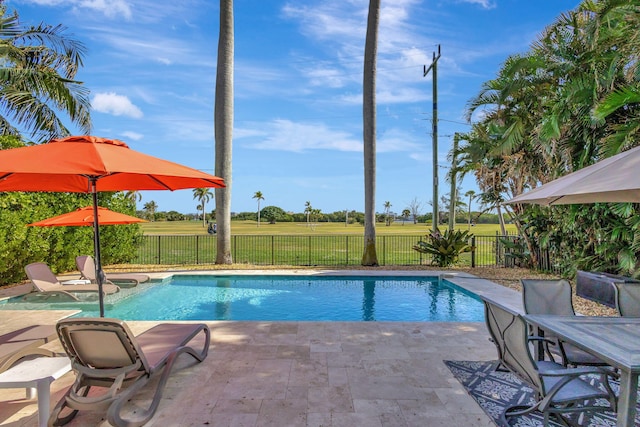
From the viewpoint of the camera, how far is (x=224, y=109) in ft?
38.8

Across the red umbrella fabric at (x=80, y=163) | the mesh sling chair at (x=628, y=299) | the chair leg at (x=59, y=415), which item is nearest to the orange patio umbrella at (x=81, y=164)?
the red umbrella fabric at (x=80, y=163)

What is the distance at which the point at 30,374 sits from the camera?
2.73 meters

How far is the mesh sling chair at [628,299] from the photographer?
12.4ft

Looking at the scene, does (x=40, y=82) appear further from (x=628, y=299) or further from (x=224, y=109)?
(x=628, y=299)

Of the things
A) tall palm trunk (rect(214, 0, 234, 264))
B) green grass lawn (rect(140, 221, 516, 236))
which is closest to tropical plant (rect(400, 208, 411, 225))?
A: green grass lawn (rect(140, 221, 516, 236))

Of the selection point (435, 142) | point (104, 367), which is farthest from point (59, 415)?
point (435, 142)

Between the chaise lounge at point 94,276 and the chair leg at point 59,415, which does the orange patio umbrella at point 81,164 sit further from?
the chaise lounge at point 94,276

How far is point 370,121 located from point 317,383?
9.91 metres

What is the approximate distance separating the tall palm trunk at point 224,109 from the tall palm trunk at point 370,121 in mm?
4656

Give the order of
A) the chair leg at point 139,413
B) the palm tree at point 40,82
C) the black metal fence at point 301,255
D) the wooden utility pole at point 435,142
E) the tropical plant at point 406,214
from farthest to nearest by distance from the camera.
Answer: the tropical plant at point 406,214, the wooden utility pole at point 435,142, the black metal fence at point 301,255, the palm tree at point 40,82, the chair leg at point 139,413

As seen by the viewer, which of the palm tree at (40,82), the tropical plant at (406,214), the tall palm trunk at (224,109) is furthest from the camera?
the tropical plant at (406,214)

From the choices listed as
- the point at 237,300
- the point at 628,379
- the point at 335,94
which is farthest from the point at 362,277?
the point at 335,94

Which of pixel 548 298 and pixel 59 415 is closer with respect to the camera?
pixel 59 415

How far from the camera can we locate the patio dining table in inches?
88.7
